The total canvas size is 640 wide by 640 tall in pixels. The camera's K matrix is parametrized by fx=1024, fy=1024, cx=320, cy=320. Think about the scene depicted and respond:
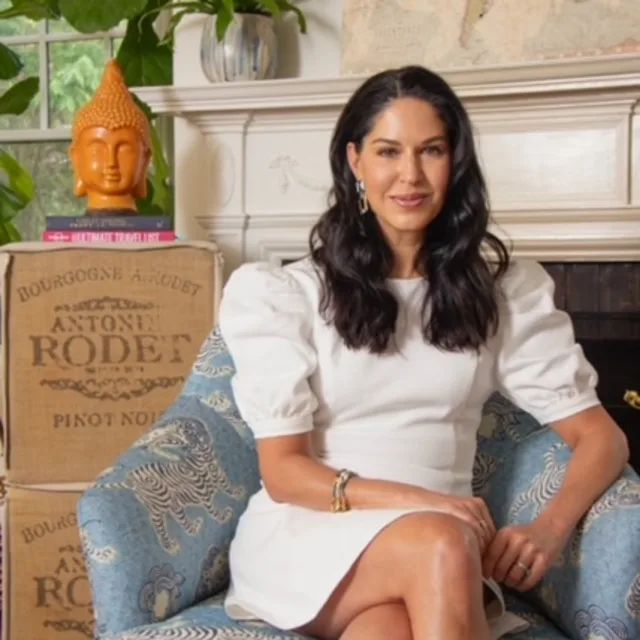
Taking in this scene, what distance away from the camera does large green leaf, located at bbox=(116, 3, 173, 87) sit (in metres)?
2.77

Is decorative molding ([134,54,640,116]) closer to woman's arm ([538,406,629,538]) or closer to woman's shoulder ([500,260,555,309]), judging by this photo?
woman's shoulder ([500,260,555,309])

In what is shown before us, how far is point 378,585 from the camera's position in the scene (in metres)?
1.29

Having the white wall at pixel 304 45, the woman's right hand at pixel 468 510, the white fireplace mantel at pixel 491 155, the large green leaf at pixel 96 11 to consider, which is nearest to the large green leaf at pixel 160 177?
the white fireplace mantel at pixel 491 155

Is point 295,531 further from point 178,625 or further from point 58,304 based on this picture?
point 58,304

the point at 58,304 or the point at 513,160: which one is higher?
the point at 513,160

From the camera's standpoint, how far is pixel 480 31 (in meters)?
2.37

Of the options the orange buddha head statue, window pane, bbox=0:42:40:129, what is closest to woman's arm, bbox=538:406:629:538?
the orange buddha head statue

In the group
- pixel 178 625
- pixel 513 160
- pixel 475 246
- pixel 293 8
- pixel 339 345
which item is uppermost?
pixel 293 8

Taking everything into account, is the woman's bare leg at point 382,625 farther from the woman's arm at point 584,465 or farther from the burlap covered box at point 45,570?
the burlap covered box at point 45,570

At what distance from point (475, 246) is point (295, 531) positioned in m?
0.54

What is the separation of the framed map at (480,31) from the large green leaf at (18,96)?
966mm

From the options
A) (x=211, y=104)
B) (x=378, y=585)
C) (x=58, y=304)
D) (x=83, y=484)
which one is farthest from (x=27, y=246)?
(x=378, y=585)

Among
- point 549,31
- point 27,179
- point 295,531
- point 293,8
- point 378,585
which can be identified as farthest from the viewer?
point 27,179

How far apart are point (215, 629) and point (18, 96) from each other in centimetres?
200
